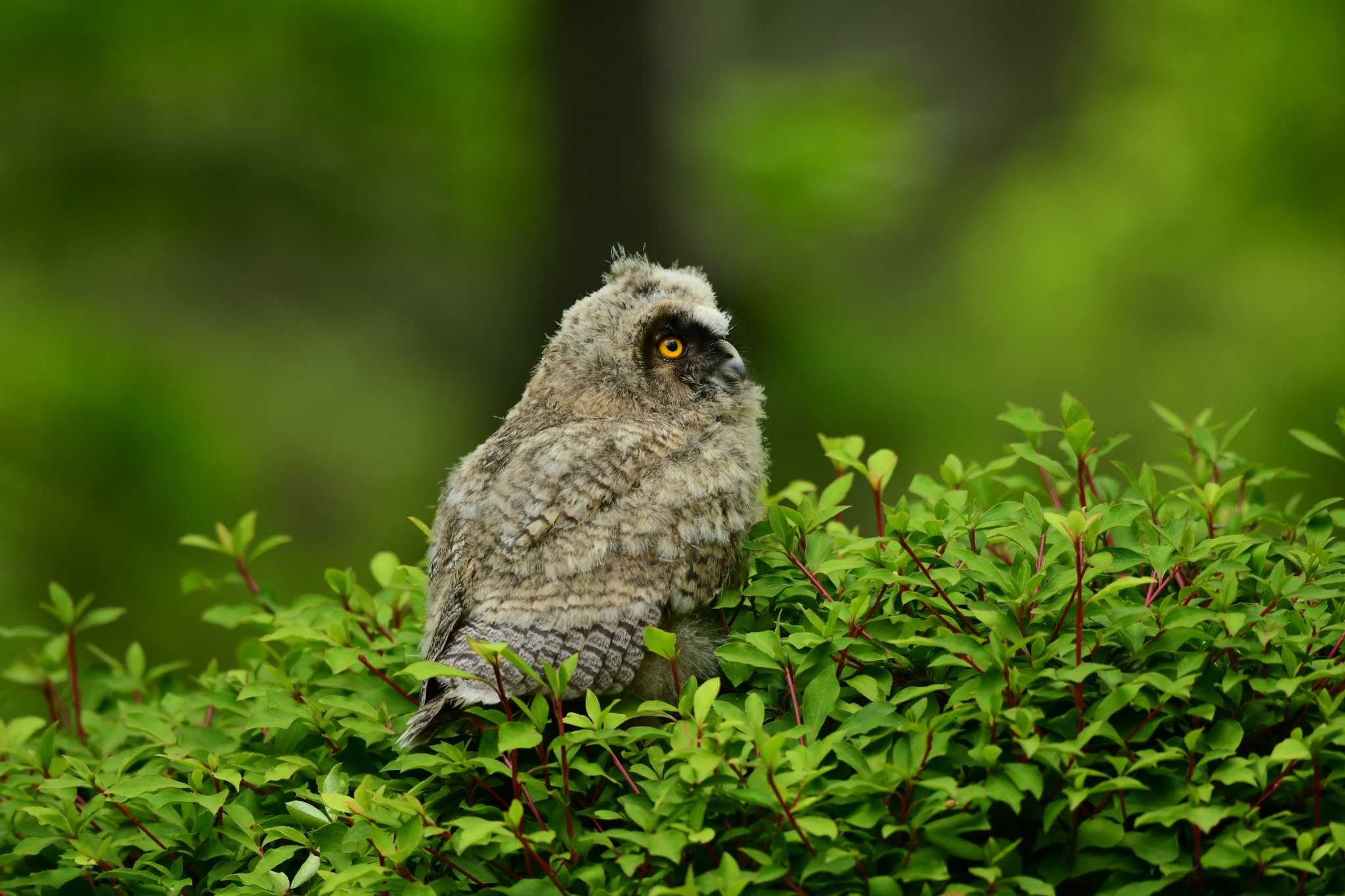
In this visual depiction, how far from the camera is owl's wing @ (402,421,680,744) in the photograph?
8.96ft

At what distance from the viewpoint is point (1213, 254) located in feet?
27.8

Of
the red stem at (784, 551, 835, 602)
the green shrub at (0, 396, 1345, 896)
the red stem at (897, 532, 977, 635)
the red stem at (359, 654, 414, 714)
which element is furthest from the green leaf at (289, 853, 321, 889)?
the red stem at (897, 532, 977, 635)

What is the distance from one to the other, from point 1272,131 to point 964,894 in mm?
7767

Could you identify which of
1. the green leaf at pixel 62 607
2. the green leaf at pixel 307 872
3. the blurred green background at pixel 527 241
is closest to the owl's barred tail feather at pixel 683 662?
the green leaf at pixel 307 872

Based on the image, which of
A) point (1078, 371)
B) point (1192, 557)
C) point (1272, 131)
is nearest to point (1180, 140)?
point (1272, 131)

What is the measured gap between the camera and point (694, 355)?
3.53 m

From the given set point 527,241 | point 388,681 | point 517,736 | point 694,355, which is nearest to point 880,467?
point 694,355

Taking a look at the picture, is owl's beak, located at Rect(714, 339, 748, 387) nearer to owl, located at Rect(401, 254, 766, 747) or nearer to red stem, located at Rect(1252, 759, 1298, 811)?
owl, located at Rect(401, 254, 766, 747)

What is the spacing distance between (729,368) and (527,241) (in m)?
4.65

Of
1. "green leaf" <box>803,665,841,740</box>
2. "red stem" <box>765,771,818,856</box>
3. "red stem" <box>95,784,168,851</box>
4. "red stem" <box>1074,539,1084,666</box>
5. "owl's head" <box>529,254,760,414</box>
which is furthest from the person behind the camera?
"owl's head" <box>529,254,760,414</box>

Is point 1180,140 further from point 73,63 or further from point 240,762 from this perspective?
point 240,762

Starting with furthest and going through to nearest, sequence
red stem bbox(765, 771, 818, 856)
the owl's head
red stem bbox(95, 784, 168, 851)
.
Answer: the owl's head, red stem bbox(95, 784, 168, 851), red stem bbox(765, 771, 818, 856)

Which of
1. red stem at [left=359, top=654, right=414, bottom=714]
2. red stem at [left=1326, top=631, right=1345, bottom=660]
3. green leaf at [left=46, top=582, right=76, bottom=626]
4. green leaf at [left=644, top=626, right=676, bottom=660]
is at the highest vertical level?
red stem at [left=1326, top=631, right=1345, bottom=660]

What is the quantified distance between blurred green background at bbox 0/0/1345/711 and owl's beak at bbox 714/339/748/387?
10.8 ft
